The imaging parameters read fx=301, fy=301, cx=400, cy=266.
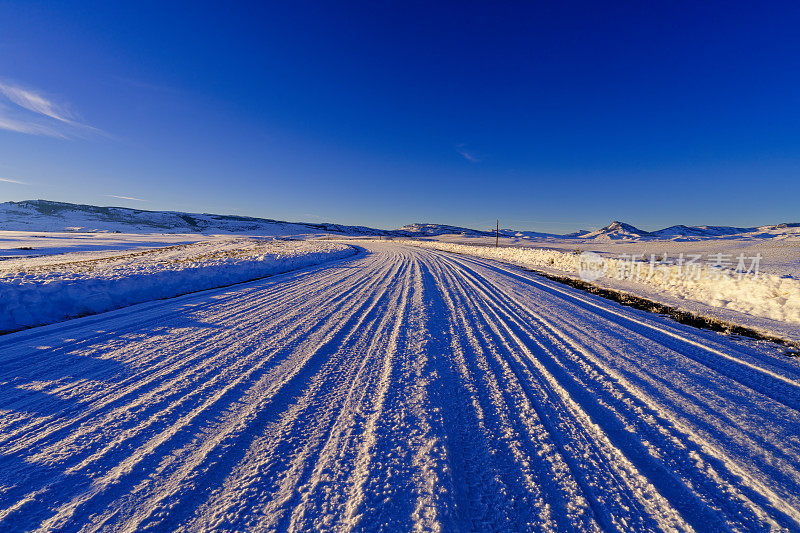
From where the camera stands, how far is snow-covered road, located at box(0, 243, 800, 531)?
1.89 meters

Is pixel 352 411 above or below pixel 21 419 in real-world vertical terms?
above

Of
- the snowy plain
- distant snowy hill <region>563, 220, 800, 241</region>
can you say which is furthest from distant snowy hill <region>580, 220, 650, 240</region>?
the snowy plain

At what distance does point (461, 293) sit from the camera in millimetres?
9062

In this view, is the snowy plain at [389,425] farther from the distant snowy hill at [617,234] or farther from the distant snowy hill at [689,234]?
the distant snowy hill at [617,234]

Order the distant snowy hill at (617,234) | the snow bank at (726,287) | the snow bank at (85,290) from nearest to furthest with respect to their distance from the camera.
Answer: the snow bank at (85,290) → the snow bank at (726,287) → the distant snowy hill at (617,234)

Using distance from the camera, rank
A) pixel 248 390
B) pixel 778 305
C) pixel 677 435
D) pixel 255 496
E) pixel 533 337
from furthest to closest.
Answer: pixel 778 305 → pixel 533 337 → pixel 248 390 → pixel 677 435 → pixel 255 496

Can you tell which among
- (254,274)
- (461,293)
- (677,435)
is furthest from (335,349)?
(254,274)

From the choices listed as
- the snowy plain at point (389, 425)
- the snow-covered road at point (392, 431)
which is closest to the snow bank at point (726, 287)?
the snowy plain at point (389, 425)

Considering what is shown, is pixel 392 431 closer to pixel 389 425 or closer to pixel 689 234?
pixel 389 425

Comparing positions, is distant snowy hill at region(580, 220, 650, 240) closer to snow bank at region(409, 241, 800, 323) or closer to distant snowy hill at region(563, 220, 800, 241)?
distant snowy hill at region(563, 220, 800, 241)

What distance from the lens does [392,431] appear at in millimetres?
2641

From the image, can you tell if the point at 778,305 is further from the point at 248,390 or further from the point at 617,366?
the point at 248,390

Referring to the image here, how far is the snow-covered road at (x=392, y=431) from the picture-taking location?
6.20 ft

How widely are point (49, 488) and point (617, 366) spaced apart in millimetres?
5696
